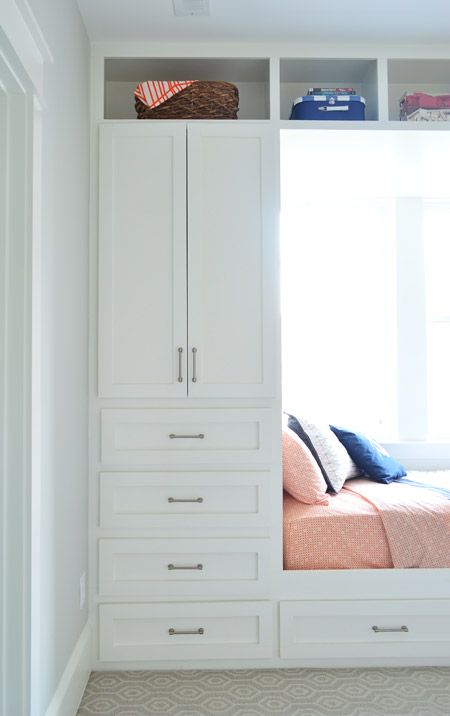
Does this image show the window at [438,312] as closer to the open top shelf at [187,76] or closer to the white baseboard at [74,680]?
the open top shelf at [187,76]

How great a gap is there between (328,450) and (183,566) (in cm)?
83

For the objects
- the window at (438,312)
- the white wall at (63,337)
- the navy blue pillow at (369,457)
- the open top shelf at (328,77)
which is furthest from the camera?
the window at (438,312)

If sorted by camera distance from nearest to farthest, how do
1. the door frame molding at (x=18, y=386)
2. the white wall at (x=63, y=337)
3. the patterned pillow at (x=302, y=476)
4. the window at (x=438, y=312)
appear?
the door frame molding at (x=18, y=386)
the white wall at (x=63, y=337)
the patterned pillow at (x=302, y=476)
the window at (x=438, y=312)

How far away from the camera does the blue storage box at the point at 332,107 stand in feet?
7.98

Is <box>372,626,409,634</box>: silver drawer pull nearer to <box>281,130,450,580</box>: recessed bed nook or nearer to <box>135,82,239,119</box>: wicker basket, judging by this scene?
<box>281,130,450,580</box>: recessed bed nook

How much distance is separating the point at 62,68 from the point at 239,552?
76.3 inches

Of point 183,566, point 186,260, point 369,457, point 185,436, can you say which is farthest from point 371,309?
point 183,566

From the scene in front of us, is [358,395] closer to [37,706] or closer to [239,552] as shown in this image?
[239,552]

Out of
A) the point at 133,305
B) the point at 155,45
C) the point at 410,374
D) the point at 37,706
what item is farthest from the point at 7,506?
the point at 410,374

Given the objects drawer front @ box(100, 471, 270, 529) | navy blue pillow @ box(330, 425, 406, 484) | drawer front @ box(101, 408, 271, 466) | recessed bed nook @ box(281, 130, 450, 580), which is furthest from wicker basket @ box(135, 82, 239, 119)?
navy blue pillow @ box(330, 425, 406, 484)

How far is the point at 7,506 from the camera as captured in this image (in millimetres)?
1528

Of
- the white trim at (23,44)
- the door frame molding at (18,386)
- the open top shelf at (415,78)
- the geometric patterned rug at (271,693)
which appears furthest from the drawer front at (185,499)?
the open top shelf at (415,78)

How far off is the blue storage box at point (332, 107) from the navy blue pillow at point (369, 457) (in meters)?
1.49

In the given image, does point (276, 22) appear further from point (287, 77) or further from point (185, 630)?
point (185, 630)
